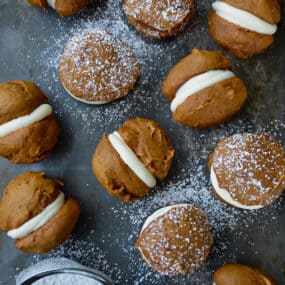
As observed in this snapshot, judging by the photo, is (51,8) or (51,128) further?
(51,8)

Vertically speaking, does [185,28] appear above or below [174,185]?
above

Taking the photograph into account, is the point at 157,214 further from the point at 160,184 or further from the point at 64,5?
the point at 64,5

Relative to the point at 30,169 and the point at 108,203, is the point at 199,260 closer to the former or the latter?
the point at 108,203

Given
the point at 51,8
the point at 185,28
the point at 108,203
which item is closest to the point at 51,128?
the point at 108,203

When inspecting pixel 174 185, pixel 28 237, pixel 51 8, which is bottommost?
pixel 174 185

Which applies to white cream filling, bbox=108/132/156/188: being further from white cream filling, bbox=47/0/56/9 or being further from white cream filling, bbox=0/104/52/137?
white cream filling, bbox=47/0/56/9

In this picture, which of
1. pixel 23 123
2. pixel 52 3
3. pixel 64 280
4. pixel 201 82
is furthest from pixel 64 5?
pixel 64 280
